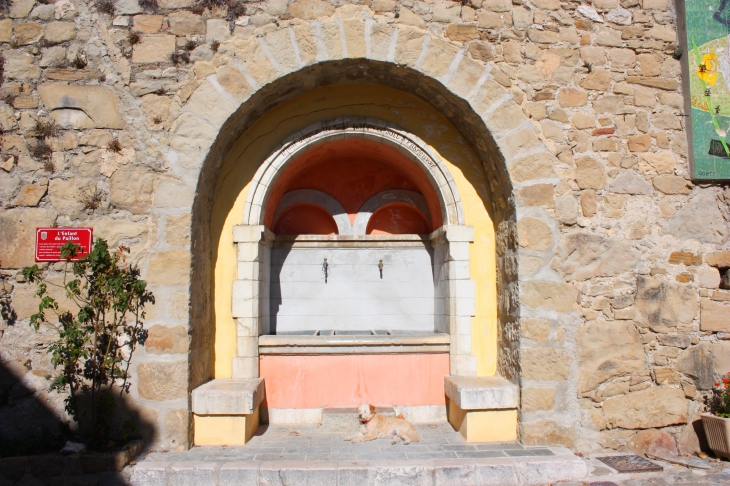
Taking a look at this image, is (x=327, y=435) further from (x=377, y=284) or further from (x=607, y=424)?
(x=607, y=424)

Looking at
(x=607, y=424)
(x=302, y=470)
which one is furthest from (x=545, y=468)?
(x=302, y=470)

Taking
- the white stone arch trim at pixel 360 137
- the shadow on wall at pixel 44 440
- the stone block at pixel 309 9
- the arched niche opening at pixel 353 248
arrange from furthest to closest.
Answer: the arched niche opening at pixel 353 248
the white stone arch trim at pixel 360 137
the stone block at pixel 309 9
the shadow on wall at pixel 44 440

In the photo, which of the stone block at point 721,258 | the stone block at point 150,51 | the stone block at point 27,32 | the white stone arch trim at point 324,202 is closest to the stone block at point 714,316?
the stone block at point 721,258

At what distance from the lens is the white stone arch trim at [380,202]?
19.0 ft

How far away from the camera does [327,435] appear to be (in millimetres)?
4414

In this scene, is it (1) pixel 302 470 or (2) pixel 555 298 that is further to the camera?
(2) pixel 555 298

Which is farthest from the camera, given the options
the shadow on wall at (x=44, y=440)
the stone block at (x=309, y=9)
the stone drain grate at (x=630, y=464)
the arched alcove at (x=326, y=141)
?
the arched alcove at (x=326, y=141)

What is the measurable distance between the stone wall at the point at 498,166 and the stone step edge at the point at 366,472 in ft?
1.14

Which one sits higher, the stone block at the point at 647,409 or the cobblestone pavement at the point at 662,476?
the stone block at the point at 647,409

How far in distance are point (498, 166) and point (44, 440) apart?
414 centimetres

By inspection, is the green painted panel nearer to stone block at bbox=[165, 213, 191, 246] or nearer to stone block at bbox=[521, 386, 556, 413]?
stone block at bbox=[521, 386, 556, 413]

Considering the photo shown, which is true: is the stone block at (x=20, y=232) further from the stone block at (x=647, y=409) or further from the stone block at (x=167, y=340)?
the stone block at (x=647, y=409)

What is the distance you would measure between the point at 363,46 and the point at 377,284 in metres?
2.56

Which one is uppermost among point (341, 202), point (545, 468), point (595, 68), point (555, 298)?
point (595, 68)
